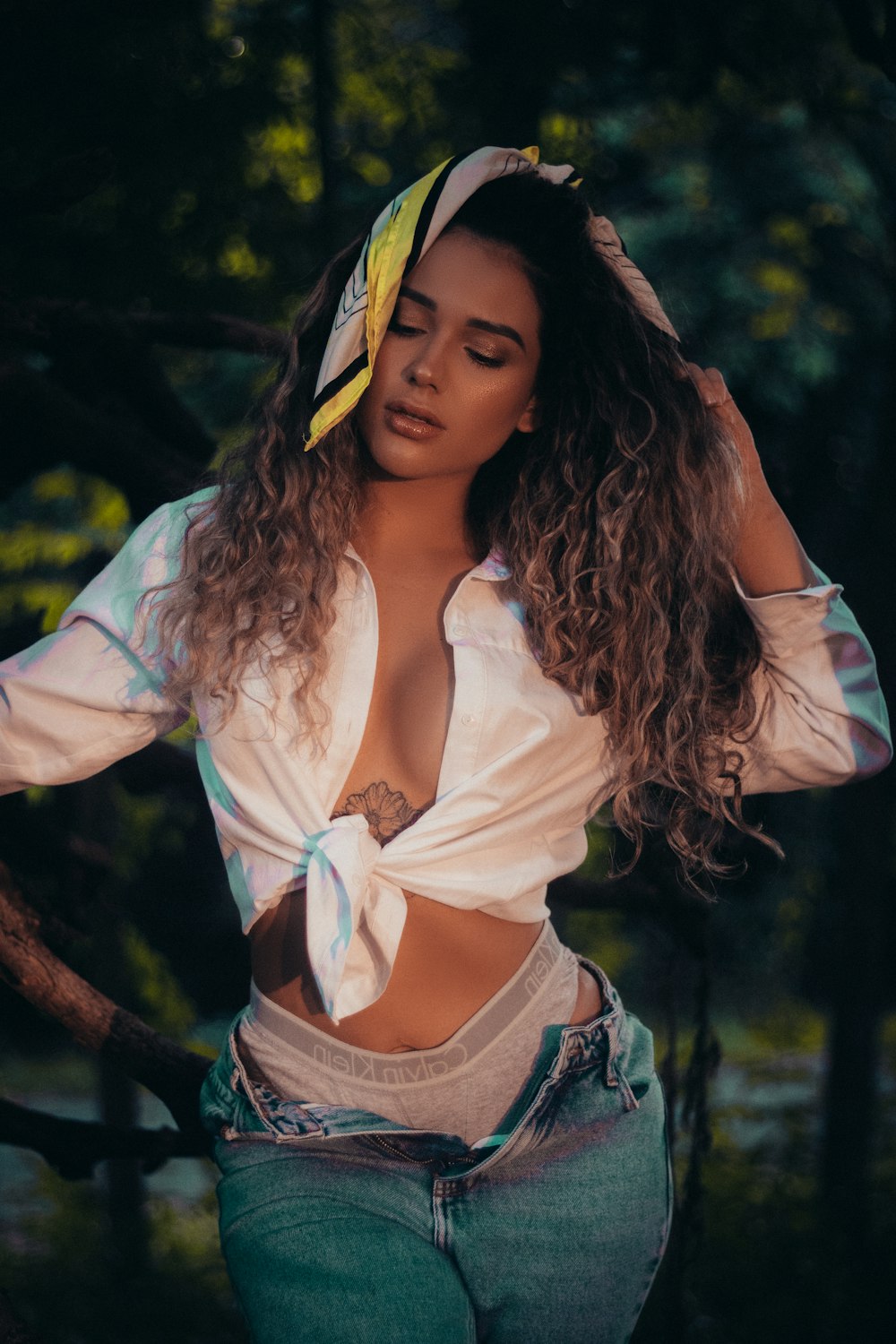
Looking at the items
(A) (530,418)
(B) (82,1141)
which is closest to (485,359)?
(A) (530,418)

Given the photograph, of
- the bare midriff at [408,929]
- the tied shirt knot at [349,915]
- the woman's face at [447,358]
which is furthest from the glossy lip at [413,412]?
the tied shirt knot at [349,915]

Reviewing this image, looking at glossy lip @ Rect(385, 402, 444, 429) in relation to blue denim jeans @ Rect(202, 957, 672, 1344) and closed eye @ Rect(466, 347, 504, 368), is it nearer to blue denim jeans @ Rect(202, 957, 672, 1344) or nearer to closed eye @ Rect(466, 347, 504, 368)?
closed eye @ Rect(466, 347, 504, 368)

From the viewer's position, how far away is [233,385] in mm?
5738

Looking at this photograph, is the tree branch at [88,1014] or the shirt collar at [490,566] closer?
the shirt collar at [490,566]

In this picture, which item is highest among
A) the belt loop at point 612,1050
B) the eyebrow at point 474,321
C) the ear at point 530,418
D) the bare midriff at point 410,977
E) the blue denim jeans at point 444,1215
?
the eyebrow at point 474,321

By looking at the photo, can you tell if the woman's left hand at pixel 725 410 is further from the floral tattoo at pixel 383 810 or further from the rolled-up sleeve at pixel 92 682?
the rolled-up sleeve at pixel 92 682

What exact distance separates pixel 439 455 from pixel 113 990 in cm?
344

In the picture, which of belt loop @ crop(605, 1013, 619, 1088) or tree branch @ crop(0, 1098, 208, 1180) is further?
tree branch @ crop(0, 1098, 208, 1180)

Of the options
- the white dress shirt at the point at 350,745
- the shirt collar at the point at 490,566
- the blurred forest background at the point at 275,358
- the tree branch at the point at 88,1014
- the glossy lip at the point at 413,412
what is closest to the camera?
the white dress shirt at the point at 350,745

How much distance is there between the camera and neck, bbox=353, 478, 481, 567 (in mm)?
2135

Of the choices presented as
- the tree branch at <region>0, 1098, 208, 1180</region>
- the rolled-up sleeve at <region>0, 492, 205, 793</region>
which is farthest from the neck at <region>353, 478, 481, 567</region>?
the tree branch at <region>0, 1098, 208, 1180</region>

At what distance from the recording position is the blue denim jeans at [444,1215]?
1730 mm

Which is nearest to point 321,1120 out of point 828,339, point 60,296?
point 60,296

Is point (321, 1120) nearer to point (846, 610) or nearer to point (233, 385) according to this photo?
point (846, 610)
